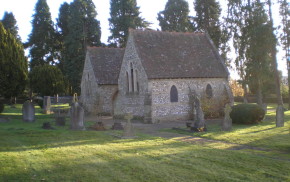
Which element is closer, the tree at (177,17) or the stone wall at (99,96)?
the stone wall at (99,96)

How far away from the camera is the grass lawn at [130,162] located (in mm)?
7691

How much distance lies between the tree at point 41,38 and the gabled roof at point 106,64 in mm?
21348

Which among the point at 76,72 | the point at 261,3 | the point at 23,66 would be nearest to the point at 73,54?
the point at 76,72

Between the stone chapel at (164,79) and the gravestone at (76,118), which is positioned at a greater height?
the stone chapel at (164,79)

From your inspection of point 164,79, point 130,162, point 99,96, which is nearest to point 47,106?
point 99,96

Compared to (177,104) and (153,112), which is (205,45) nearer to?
(177,104)

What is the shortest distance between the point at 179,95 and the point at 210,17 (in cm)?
1901

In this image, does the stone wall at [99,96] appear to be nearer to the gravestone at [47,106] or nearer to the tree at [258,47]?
the gravestone at [47,106]

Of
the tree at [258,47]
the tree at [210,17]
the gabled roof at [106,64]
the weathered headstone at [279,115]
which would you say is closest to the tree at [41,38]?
the gabled roof at [106,64]

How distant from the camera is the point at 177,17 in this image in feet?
138

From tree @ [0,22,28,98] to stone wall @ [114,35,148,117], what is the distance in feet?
29.5

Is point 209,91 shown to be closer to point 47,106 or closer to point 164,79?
point 164,79

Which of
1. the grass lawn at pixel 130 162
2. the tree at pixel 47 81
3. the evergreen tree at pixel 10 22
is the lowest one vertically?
the grass lawn at pixel 130 162

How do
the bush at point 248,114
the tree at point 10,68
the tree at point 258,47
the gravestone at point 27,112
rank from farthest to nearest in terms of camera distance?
the tree at point 258,47 < the tree at point 10,68 < the gravestone at point 27,112 < the bush at point 248,114
